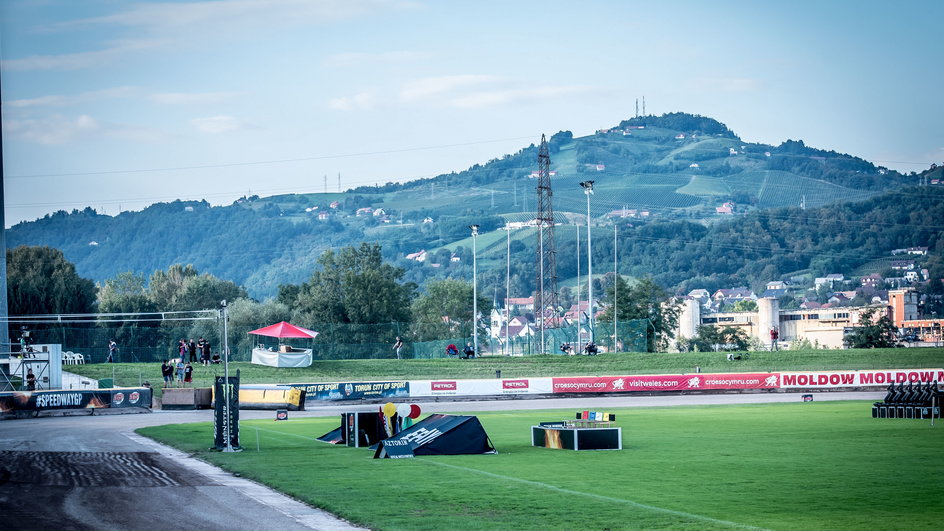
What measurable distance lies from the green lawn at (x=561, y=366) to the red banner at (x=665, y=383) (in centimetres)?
760

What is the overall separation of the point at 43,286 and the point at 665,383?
67.2 m

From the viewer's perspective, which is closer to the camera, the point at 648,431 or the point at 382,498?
the point at 382,498

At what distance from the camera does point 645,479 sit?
795 inches

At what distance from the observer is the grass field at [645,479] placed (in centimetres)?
1559

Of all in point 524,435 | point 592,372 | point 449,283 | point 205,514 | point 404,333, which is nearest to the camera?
point 205,514

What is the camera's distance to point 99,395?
49.8 m

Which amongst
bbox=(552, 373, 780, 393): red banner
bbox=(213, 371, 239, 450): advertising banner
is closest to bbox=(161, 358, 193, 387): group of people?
bbox=(552, 373, 780, 393): red banner

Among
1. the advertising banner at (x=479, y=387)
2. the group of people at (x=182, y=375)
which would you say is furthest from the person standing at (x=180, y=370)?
the advertising banner at (x=479, y=387)

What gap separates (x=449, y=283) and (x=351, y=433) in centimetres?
14553

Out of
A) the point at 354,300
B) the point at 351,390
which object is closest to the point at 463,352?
the point at 351,390

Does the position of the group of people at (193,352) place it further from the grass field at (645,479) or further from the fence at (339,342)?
the grass field at (645,479)

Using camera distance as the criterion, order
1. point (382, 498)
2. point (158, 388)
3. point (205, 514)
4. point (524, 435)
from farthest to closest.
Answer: point (158, 388), point (524, 435), point (382, 498), point (205, 514)

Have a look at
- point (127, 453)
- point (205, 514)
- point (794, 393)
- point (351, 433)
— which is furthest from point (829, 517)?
point (794, 393)

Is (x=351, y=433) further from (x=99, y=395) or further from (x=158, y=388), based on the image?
Answer: (x=158, y=388)
